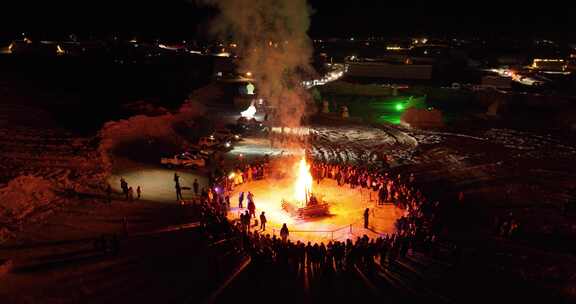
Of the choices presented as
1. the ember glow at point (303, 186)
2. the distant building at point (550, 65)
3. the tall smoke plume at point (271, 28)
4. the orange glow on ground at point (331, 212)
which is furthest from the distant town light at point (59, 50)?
the distant building at point (550, 65)

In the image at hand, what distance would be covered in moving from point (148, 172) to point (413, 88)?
32.1 m

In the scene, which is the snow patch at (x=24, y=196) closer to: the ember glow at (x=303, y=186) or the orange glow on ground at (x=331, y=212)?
the orange glow on ground at (x=331, y=212)

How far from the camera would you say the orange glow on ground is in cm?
1504

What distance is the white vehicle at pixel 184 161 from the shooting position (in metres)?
22.4

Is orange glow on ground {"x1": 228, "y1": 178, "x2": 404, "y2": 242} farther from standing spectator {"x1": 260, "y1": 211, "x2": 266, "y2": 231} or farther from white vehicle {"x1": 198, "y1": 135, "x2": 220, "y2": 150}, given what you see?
white vehicle {"x1": 198, "y1": 135, "x2": 220, "y2": 150}

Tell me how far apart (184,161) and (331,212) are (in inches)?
355

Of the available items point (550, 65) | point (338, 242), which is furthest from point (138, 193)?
point (550, 65)

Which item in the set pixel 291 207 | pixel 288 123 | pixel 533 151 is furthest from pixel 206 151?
pixel 533 151

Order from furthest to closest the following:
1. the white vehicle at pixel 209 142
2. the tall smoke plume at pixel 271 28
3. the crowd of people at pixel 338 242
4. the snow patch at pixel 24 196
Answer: the white vehicle at pixel 209 142, the tall smoke plume at pixel 271 28, the snow patch at pixel 24 196, the crowd of people at pixel 338 242

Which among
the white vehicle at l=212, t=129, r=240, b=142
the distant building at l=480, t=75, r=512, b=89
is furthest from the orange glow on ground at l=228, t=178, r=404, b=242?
the distant building at l=480, t=75, r=512, b=89

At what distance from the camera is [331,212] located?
16906 millimetres

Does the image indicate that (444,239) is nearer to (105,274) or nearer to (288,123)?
(105,274)

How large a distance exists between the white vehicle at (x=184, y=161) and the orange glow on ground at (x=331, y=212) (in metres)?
3.58

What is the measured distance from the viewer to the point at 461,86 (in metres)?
46.5
